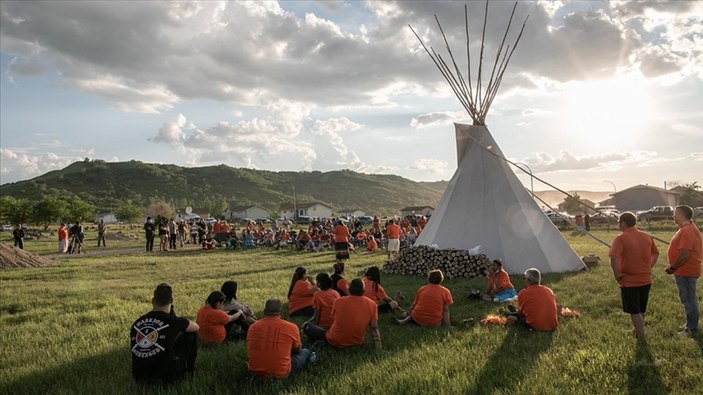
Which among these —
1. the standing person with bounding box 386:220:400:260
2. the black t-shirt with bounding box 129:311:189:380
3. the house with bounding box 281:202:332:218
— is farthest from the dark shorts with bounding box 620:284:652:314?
the house with bounding box 281:202:332:218

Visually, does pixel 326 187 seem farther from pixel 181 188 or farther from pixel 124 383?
pixel 124 383

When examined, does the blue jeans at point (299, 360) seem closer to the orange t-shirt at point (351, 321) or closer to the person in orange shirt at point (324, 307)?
the orange t-shirt at point (351, 321)

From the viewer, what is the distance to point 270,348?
17.1ft

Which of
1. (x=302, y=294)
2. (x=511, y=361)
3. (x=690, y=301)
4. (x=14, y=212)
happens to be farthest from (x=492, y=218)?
(x=14, y=212)

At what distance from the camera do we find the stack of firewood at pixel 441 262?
12.6 meters

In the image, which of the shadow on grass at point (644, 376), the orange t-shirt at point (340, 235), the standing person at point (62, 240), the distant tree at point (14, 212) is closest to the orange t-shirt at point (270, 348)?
the shadow on grass at point (644, 376)

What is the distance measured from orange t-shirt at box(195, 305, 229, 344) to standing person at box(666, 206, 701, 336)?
21.6 ft

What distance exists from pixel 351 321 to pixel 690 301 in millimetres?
4912

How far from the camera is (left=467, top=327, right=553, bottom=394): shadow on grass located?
191 inches

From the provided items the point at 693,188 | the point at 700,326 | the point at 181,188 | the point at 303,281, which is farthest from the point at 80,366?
the point at 181,188

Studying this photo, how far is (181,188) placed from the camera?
150m

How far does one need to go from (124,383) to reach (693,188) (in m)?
83.0

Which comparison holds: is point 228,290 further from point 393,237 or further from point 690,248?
point 393,237

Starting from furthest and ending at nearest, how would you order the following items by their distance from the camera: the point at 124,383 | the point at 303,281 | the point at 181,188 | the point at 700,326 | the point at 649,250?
the point at 181,188 < the point at 303,281 < the point at 700,326 < the point at 649,250 < the point at 124,383
